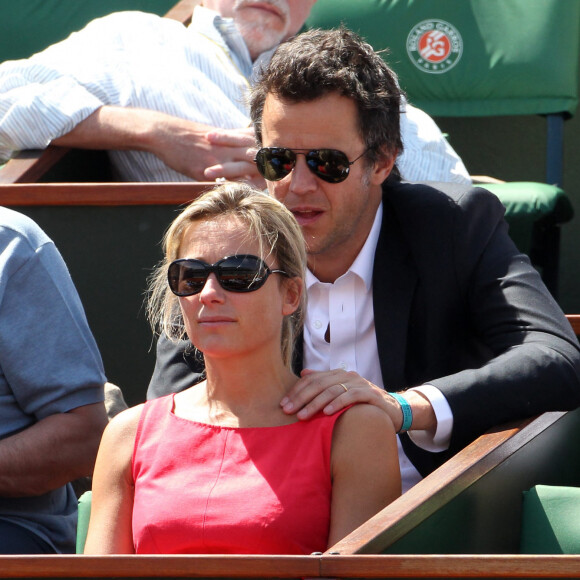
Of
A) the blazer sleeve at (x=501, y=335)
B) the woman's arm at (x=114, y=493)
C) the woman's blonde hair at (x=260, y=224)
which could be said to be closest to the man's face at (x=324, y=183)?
the blazer sleeve at (x=501, y=335)

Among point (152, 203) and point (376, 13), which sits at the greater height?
point (376, 13)

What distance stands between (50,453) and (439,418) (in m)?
0.67

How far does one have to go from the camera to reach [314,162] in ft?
6.82

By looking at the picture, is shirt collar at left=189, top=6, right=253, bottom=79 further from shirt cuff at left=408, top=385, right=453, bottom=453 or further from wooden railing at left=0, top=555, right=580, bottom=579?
wooden railing at left=0, top=555, right=580, bottom=579

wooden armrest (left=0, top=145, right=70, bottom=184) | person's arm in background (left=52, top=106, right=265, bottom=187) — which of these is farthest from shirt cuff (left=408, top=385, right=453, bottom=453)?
wooden armrest (left=0, top=145, right=70, bottom=184)

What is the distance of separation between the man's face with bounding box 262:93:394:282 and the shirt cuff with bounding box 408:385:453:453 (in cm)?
42

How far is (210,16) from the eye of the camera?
3.39 m

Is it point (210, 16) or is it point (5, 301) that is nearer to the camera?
point (5, 301)

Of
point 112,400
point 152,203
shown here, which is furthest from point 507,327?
point 152,203

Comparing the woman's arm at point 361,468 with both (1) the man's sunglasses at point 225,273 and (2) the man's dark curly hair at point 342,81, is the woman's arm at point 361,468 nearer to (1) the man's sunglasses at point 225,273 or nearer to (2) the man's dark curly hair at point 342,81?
(1) the man's sunglasses at point 225,273

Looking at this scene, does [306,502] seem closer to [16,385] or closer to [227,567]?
[227,567]

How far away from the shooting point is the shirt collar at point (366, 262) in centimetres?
213

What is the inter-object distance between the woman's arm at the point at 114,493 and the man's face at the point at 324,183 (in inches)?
22.5

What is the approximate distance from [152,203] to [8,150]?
694 millimetres
